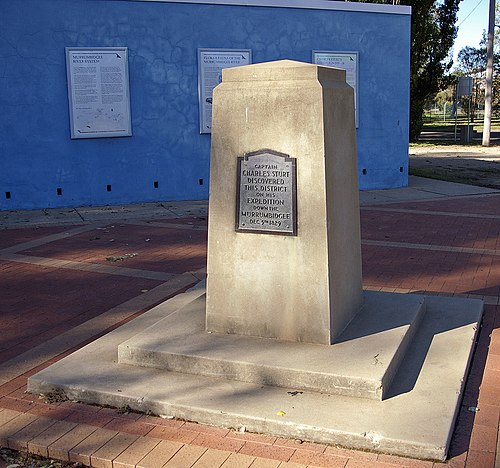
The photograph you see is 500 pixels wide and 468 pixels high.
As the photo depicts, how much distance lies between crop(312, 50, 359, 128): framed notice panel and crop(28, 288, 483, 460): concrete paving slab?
31.1 ft

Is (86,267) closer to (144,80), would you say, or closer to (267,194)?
(267,194)

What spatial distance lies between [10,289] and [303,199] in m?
3.98

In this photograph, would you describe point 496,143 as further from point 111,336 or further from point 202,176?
point 111,336

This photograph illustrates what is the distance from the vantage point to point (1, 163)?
1209 centimetres

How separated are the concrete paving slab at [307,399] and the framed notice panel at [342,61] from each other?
9.49 metres

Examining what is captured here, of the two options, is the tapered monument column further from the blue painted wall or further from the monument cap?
the blue painted wall

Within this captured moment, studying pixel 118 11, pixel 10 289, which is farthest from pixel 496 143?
pixel 10 289

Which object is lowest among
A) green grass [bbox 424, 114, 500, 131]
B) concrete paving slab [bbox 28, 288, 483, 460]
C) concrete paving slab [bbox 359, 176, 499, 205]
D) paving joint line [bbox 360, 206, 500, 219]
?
concrete paving slab [bbox 28, 288, 483, 460]

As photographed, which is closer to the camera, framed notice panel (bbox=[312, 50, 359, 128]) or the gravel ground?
framed notice panel (bbox=[312, 50, 359, 128])

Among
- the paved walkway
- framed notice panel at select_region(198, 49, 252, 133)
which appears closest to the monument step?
the paved walkway

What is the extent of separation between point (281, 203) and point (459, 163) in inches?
680

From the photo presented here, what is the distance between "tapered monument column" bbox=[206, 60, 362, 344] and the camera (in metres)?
4.65

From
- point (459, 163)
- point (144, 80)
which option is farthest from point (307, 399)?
point (459, 163)

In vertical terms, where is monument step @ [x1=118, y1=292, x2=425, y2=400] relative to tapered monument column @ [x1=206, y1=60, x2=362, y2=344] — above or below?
below
